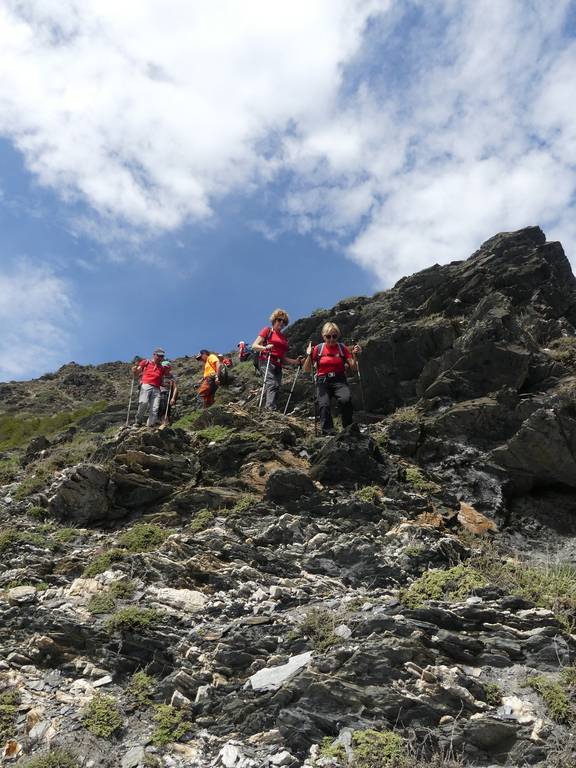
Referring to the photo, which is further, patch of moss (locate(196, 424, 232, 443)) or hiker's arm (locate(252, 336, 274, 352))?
hiker's arm (locate(252, 336, 274, 352))

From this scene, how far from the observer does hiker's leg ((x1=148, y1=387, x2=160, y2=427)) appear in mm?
13570

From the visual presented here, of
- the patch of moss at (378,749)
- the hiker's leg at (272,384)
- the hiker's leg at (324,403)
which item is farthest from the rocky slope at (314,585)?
the hiker's leg at (272,384)

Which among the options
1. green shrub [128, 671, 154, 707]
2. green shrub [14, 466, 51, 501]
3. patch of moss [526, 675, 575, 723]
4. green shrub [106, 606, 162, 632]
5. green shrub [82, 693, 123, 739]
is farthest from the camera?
green shrub [14, 466, 51, 501]

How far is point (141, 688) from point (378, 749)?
248 cm

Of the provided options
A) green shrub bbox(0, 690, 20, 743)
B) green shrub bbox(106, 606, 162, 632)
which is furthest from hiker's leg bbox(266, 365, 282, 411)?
green shrub bbox(0, 690, 20, 743)

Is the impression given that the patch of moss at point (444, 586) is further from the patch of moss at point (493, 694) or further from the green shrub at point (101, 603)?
the green shrub at point (101, 603)

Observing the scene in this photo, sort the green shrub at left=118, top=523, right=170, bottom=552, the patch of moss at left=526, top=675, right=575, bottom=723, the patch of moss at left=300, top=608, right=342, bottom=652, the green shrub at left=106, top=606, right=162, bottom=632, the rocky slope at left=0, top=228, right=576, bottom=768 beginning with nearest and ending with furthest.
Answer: the patch of moss at left=526, top=675, right=575, bottom=723
the rocky slope at left=0, top=228, right=576, bottom=768
the patch of moss at left=300, top=608, right=342, bottom=652
the green shrub at left=106, top=606, right=162, bottom=632
the green shrub at left=118, top=523, right=170, bottom=552

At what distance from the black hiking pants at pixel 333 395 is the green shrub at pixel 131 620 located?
5.69 meters

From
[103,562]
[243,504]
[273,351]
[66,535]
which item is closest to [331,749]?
[103,562]

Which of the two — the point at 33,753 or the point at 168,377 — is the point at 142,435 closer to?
the point at 168,377

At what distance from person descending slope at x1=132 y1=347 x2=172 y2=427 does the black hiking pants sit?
4230 millimetres

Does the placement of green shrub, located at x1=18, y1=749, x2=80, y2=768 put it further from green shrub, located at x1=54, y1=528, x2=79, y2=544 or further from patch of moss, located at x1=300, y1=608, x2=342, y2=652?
green shrub, located at x1=54, y1=528, x2=79, y2=544

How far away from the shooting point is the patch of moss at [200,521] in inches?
334

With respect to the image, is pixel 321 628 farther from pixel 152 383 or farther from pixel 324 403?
pixel 152 383
